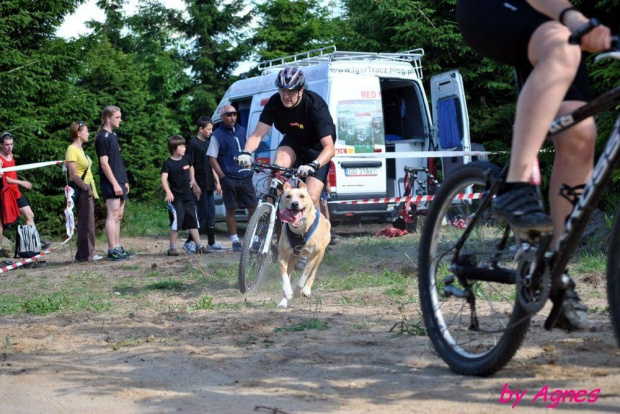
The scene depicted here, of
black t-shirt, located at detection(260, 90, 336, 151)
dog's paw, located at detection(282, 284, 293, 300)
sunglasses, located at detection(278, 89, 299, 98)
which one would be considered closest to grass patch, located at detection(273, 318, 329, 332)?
dog's paw, located at detection(282, 284, 293, 300)

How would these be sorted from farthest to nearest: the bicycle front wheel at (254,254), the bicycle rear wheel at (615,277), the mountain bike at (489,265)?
the bicycle front wheel at (254,254) → the mountain bike at (489,265) → the bicycle rear wheel at (615,277)

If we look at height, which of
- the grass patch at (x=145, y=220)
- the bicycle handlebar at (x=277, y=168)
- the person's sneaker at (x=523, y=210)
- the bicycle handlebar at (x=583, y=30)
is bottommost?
the grass patch at (x=145, y=220)

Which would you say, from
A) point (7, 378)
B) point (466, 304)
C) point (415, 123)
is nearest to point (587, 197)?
point (466, 304)

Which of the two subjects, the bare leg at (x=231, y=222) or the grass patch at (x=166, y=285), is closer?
the grass patch at (x=166, y=285)

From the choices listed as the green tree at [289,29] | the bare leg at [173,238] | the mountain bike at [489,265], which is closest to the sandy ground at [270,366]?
the mountain bike at [489,265]

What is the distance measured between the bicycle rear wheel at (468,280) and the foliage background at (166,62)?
4.95 meters

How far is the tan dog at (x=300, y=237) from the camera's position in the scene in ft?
24.8

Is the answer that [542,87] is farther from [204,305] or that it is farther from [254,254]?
[254,254]

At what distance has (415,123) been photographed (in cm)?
1537

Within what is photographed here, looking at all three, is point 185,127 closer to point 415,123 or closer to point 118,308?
point 415,123

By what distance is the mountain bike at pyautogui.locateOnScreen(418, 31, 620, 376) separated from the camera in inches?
124

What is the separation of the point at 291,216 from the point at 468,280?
12.6 ft

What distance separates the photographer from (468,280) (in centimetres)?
386

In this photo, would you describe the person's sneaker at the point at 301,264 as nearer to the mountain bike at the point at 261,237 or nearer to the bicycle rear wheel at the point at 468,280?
the mountain bike at the point at 261,237
